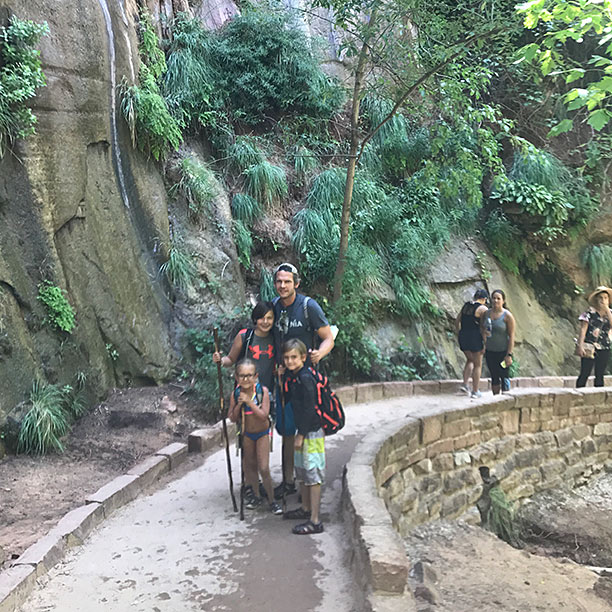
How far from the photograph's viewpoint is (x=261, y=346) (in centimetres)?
485

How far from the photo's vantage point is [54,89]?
738 centimetres

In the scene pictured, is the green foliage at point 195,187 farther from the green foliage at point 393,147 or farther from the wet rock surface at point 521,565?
the wet rock surface at point 521,565

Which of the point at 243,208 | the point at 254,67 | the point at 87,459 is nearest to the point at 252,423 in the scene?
the point at 87,459

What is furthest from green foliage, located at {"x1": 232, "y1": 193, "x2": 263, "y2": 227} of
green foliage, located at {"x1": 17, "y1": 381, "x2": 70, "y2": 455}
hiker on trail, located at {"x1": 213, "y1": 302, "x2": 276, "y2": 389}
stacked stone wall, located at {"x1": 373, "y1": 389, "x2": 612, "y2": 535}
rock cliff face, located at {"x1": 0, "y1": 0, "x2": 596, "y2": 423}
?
hiker on trail, located at {"x1": 213, "y1": 302, "x2": 276, "y2": 389}

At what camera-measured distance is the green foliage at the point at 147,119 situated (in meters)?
8.59

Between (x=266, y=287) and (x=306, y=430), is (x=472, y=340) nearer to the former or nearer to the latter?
(x=266, y=287)

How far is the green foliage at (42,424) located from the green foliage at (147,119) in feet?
13.8

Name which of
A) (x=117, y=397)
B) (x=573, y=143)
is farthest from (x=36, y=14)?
(x=573, y=143)

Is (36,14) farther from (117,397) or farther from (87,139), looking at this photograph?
(117,397)

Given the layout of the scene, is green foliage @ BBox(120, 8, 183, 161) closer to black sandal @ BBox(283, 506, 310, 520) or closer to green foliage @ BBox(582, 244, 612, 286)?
black sandal @ BBox(283, 506, 310, 520)

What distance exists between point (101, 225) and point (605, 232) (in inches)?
452

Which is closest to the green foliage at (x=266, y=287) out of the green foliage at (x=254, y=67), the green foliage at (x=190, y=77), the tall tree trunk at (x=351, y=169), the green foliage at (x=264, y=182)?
the tall tree trunk at (x=351, y=169)

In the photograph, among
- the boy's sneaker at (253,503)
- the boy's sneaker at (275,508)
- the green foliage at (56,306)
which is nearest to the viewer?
the boy's sneaker at (275,508)

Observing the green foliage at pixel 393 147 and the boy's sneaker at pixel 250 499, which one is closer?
the boy's sneaker at pixel 250 499
